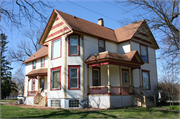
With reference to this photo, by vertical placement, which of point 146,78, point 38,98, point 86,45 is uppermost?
point 86,45

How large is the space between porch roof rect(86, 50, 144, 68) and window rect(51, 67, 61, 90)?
319 cm

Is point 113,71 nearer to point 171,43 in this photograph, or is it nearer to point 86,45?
point 86,45

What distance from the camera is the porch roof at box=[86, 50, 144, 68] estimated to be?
549 inches

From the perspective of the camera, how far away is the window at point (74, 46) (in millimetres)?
15562

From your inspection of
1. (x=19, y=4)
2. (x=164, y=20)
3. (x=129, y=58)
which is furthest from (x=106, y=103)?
(x=19, y=4)

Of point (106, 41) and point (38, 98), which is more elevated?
point (106, 41)

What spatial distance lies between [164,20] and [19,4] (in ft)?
27.6

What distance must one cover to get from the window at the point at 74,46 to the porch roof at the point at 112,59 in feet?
4.39

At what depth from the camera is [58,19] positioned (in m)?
17.0

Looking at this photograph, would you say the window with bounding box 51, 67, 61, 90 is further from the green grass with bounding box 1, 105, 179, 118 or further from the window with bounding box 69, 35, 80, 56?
the green grass with bounding box 1, 105, 179, 118

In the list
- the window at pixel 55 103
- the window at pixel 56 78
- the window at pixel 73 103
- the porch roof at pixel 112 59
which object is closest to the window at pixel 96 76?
the porch roof at pixel 112 59

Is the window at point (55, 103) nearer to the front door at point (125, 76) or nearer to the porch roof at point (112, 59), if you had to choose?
the porch roof at point (112, 59)

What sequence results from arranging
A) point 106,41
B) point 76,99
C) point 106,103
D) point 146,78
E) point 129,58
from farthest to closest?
point 146,78 → point 106,41 → point 129,58 → point 76,99 → point 106,103

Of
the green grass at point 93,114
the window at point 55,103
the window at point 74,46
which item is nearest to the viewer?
the green grass at point 93,114
